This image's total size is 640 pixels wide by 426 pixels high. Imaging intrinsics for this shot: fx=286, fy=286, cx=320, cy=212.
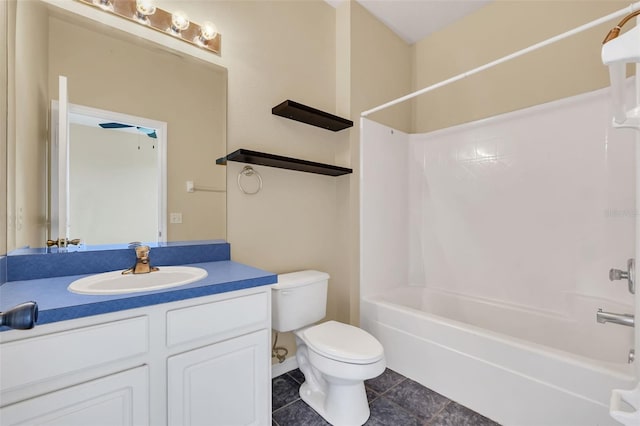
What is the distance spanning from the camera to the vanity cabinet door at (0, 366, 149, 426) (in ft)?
2.55

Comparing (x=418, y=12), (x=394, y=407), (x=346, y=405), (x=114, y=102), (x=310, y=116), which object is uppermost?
(x=418, y=12)

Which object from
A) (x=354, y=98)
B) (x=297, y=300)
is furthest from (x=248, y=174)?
(x=354, y=98)

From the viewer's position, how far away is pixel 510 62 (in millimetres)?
2238

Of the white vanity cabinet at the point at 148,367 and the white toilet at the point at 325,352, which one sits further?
the white toilet at the point at 325,352

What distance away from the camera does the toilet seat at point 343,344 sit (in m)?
1.41

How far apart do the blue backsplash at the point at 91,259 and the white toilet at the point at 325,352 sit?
1.49 feet

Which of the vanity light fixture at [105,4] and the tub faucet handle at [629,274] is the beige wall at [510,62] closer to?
the tub faucet handle at [629,274]

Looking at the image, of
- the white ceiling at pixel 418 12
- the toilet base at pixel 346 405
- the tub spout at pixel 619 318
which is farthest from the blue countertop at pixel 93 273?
the white ceiling at pixel 418 12

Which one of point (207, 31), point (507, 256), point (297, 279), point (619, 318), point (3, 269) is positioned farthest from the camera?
point (507, 256)

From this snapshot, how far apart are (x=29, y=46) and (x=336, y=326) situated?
1990 millimetres

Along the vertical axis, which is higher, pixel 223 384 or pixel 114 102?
pixel 114 102

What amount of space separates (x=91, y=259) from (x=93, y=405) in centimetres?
63

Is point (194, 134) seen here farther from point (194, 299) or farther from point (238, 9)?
point (194, 299)

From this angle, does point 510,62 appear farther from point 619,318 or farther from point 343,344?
point 343,344
